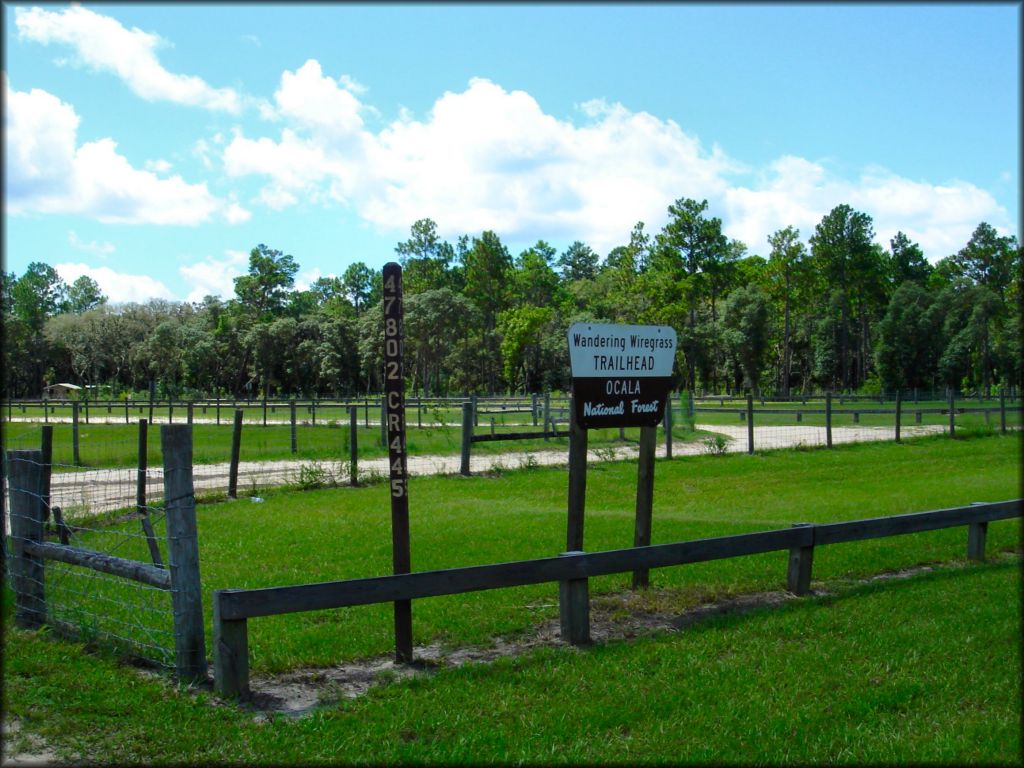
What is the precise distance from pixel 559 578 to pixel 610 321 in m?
66.8

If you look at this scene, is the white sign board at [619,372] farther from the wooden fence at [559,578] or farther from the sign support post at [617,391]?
the wooden fence at [559,578]

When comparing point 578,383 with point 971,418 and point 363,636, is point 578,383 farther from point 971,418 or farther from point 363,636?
point 971,418

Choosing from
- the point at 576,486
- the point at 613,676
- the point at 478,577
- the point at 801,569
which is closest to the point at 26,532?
the point at 478,577

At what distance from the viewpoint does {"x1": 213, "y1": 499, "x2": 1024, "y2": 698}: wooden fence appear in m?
5.42

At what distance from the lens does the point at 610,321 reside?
72688 mm

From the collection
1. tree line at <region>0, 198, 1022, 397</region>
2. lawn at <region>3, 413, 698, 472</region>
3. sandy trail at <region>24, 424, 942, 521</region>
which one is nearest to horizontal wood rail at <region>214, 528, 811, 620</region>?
sandy trail at <region>24, 424, 942, 521</region>

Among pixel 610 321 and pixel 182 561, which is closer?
pixel 182 561

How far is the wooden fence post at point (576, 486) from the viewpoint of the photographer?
7.67 m

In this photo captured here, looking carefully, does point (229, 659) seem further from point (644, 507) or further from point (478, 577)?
point (644, 507)

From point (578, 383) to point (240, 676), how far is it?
375 cm

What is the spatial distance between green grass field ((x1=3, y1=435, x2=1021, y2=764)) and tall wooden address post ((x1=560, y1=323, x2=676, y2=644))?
94cm

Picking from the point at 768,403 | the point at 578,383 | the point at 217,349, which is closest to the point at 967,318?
the point at 768,403

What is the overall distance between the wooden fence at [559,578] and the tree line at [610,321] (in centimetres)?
5539

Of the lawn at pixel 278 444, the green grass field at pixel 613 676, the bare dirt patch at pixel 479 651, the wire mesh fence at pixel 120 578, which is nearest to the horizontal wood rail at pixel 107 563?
the wire mesh fence at pixel 120 578
